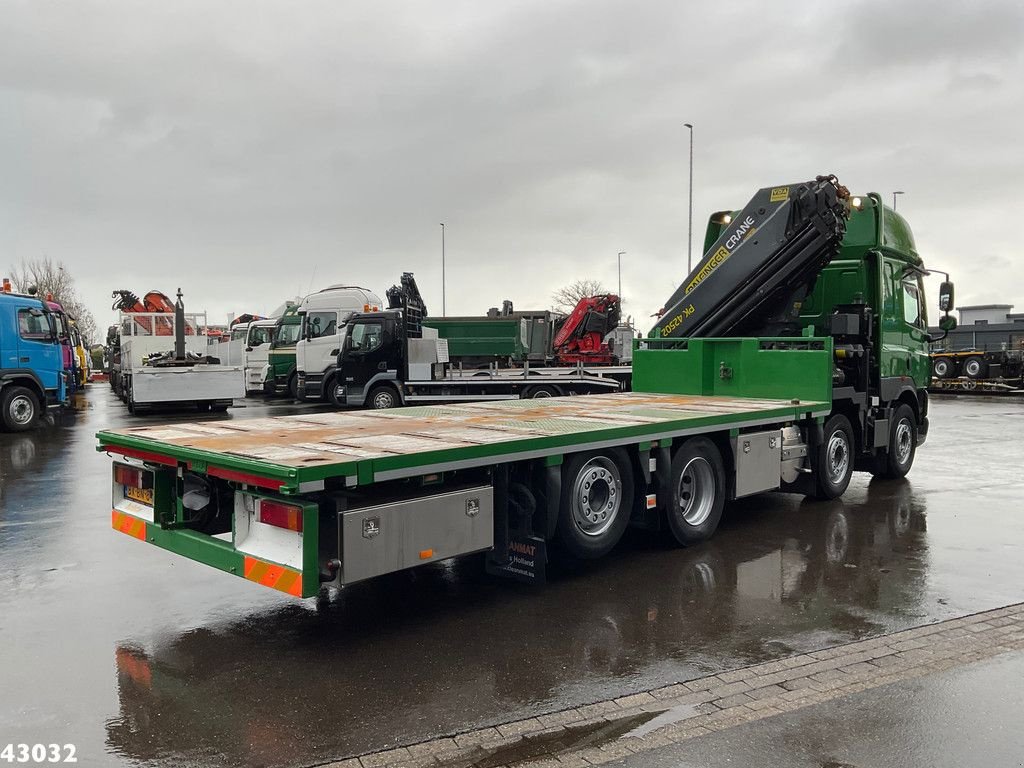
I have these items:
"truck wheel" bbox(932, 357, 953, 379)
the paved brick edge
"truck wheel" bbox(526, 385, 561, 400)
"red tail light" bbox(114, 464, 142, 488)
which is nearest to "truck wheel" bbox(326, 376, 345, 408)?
"truck wheel" bbox(526, 385, 561, 400)

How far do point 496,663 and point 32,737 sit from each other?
234cm

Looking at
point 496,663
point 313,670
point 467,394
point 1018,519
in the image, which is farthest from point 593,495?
point 467,394

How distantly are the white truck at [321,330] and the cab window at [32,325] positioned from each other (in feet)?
23.2

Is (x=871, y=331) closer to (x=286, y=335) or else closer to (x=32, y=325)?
(x=32, y=325)

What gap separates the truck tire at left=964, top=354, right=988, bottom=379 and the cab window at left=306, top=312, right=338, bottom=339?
2423 centimetres

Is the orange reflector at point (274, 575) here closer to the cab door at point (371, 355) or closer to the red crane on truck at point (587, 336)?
the cab door at point (371, 355)

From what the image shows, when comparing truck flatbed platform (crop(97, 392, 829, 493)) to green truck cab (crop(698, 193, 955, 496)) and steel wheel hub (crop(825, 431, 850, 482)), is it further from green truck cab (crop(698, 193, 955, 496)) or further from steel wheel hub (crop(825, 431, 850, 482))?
green truck cab (crop(698, 193, 955, 496))

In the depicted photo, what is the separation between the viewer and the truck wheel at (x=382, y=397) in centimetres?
2056

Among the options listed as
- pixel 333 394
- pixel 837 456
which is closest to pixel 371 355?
pixel 333 394

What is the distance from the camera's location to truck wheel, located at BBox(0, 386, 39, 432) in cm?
1809

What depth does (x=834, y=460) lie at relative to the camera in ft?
32.9

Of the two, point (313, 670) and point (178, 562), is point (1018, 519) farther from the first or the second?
point (178, 562)

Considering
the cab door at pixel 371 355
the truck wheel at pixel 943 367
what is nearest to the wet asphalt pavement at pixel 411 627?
the cab door at pixel 371 355

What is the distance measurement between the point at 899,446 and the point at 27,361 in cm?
1674
